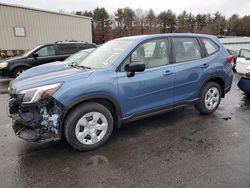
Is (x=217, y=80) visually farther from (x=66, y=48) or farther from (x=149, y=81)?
(x=66, y=48)

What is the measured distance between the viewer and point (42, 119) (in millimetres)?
3012

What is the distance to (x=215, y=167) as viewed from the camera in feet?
9.45

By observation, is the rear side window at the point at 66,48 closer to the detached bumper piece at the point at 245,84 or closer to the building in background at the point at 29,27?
the detached bumper piece at the point at 245,84

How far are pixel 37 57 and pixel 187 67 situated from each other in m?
7.36

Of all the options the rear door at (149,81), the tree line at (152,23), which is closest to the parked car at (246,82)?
the rear door at (149,81)

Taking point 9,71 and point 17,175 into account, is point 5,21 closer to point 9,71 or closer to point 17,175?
point 9,71

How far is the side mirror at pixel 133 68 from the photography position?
3.38 m

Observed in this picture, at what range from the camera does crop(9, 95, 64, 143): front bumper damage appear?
299cm

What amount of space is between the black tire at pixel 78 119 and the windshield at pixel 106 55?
0.73m

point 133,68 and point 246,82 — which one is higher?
point 133,68

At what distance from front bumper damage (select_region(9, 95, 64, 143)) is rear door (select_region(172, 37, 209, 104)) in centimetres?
226

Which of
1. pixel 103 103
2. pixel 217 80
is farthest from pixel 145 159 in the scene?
pixel 217 80

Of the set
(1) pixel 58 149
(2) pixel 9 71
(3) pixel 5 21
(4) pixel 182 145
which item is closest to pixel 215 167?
(4) pixel 182 145

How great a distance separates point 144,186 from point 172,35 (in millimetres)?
2912
